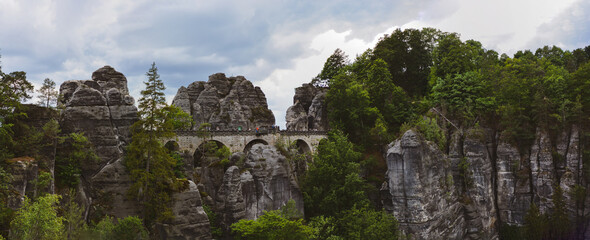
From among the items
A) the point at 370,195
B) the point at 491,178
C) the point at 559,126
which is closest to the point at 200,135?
the point at 370,195

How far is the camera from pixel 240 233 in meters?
30.0

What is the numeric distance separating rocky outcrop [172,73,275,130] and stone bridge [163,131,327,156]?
7264mm

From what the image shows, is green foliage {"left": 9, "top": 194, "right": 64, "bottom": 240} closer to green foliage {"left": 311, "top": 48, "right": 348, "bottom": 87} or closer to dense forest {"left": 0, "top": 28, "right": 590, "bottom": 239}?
dense forest {"left": 0, "top": 28, "right": 590, "bottom": 239}

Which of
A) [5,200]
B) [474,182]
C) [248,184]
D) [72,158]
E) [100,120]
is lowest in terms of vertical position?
[474,182]

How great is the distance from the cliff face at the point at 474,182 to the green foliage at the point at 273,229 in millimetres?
12510

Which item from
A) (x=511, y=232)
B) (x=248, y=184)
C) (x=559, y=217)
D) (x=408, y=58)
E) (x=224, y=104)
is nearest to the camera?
(x=248, y=184)

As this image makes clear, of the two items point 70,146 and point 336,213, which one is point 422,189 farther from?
point 70,146

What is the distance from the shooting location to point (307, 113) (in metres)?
58.3

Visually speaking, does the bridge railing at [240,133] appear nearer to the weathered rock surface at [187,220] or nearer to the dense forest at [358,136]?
the dense forest at [358,136]

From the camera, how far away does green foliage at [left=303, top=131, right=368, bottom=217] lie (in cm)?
3481

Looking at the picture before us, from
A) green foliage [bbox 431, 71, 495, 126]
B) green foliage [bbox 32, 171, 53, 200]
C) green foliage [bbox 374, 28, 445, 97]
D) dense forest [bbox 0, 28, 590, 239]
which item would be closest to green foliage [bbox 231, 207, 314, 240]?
dense forest [bbox 0, 28, 590, 239]

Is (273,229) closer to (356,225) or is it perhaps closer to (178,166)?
(356,225)

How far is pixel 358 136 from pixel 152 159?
27013 mm

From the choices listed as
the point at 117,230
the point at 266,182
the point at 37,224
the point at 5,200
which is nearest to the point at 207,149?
the point at 266,182
